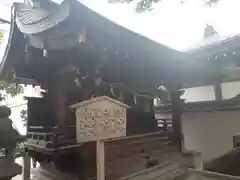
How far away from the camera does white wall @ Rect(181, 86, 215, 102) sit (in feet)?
27.5

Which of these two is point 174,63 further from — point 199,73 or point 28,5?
point 28,5

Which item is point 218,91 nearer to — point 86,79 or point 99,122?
point 86,79

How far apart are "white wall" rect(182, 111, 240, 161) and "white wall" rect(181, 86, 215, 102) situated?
862mm

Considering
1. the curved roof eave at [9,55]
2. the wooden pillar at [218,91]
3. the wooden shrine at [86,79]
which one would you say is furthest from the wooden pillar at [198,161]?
the curved roof eave at [9,55]

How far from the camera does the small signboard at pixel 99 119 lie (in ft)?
11.8

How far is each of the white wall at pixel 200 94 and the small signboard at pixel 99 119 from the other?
514cm

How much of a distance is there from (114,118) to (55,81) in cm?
179

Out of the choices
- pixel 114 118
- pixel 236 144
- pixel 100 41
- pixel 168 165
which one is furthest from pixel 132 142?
pixel 236 144

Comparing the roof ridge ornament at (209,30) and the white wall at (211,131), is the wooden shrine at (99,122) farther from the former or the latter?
the roof ridge ornament at (209,30)

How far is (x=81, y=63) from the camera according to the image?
4.44 m

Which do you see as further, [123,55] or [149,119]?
[149,119]

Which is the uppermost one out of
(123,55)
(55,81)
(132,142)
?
(123,55)

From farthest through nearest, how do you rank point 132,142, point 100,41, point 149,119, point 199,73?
point 149,119, point 199,73, point 132,142, point 100,41

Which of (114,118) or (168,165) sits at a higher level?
(114,118)
